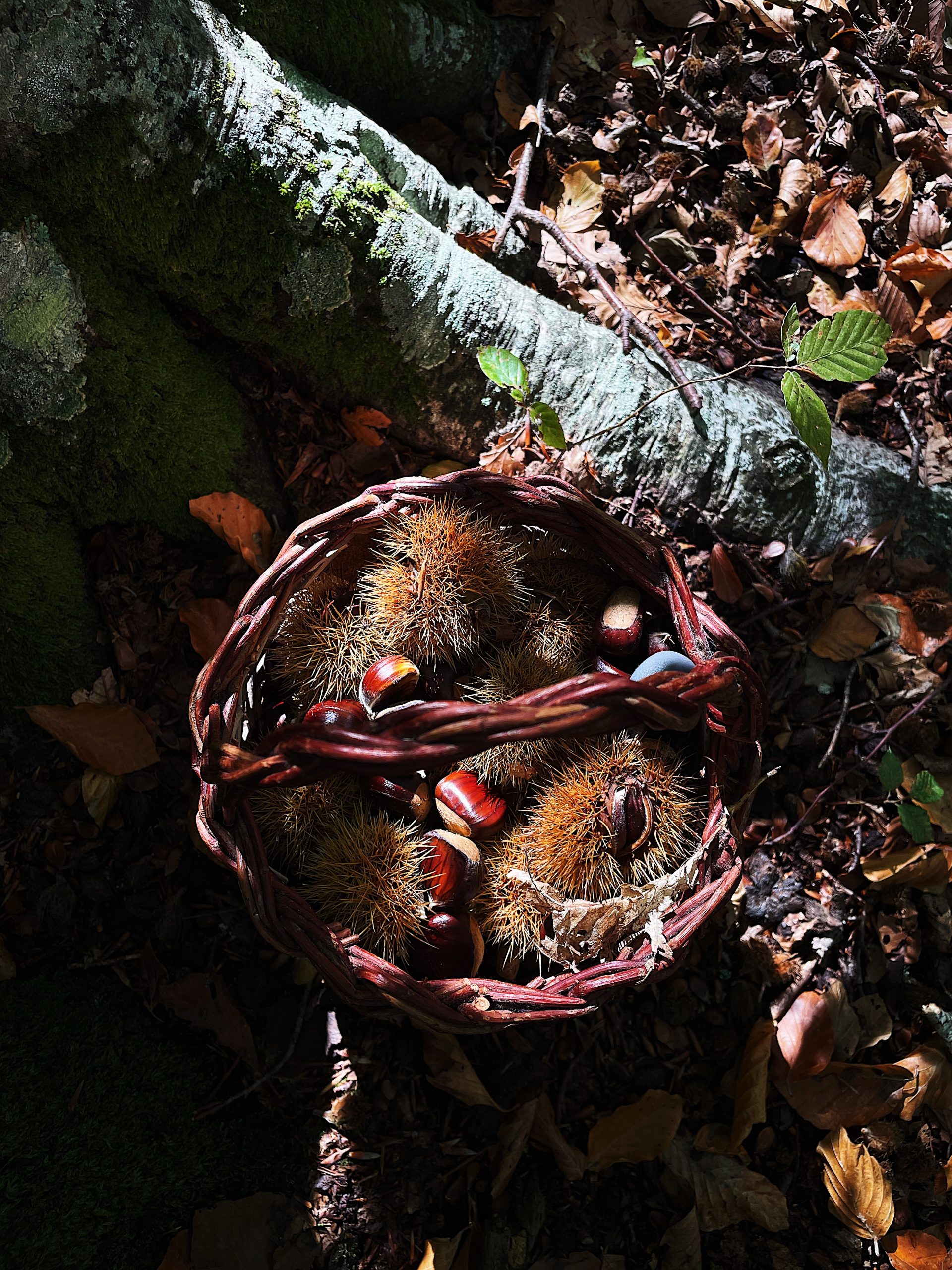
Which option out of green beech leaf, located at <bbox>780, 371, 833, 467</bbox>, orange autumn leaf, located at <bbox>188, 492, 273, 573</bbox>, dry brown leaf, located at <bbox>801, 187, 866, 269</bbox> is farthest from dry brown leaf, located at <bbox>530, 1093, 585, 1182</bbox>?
dry brown leaf, located at <bbox>801, 187, 866, 269</bbox>

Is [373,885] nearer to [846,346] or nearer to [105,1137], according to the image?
[105,1137]

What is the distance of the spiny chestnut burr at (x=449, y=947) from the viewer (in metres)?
1.51

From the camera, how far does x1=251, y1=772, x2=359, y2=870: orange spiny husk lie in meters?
1.58

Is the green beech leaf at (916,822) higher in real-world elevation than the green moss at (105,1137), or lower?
higher

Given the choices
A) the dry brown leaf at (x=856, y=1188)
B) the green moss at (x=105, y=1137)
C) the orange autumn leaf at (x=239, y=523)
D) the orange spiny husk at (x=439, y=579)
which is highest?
the orange spiny husk at (x=439, y=579)

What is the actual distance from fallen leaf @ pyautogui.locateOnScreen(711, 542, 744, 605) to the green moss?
1.63 metres

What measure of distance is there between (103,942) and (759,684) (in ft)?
5.02

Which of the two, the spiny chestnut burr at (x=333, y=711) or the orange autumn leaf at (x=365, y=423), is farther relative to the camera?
the orange autumn leaf at (x=365, y=423)

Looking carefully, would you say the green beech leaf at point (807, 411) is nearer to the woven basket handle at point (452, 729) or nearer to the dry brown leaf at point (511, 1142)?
the woven basket handle at point (452, 729)

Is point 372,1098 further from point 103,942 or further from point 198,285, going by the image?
point 198,285

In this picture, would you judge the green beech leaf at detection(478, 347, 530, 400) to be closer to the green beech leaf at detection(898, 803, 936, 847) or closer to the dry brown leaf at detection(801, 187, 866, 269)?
the dry brown leaf at detection(801, 187, 866, 269)

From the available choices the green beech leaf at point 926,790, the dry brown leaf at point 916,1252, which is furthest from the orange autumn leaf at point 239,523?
the dry brown leaf at point 916,1252

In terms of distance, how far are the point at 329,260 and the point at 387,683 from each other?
95 centimetres

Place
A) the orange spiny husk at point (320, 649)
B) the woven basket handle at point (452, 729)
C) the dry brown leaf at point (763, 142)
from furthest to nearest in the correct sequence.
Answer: the dry brown leaf at point (763, 142) → the orange spiny husk at point (320, 649) → the woven basket handle at point (452, 729)
